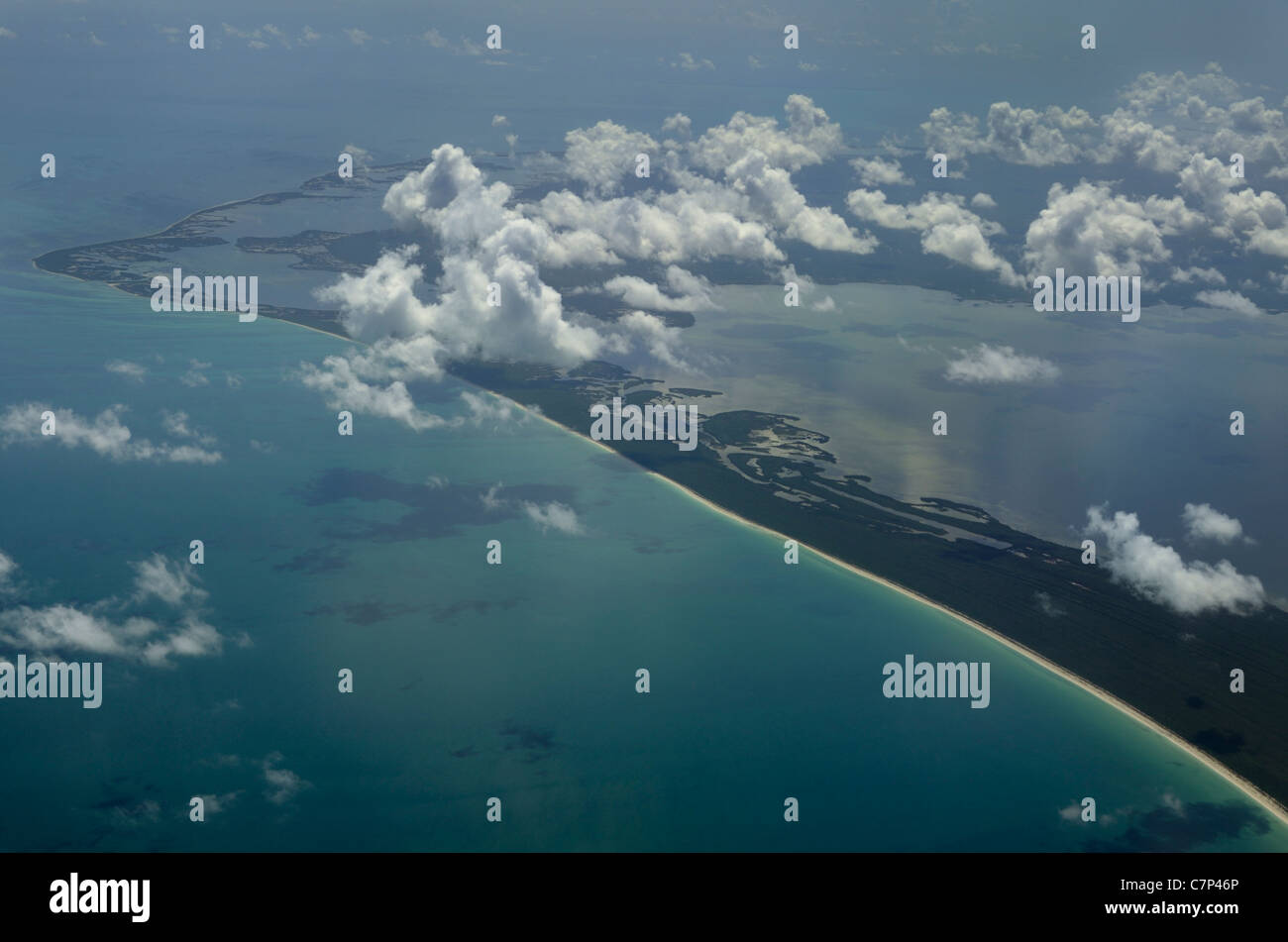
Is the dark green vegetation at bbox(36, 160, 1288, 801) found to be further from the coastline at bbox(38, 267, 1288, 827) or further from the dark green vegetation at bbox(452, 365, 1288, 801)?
the coastline at bbox(38, 267, 1288, 827)

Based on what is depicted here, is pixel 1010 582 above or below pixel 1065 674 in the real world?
above

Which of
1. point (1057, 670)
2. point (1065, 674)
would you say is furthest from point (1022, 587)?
point (1065, 674)

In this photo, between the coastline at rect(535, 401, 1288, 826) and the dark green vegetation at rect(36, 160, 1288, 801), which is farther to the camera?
the dark green vegetation at rect(36, 160, 1288, 801)

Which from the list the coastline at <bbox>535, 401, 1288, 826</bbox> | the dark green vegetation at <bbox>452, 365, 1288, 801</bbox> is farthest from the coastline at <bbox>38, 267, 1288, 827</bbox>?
the dark green vegetation at <bbox>452, 365, 1288, 801</bbox>

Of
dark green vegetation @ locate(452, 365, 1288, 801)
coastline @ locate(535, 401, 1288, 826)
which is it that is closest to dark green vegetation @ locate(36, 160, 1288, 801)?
dark green vegetation @ locate(452, 365, 1288, 801)

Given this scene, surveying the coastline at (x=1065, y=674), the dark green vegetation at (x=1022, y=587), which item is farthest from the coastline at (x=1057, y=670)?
the dark green vegetation at (x=1022, y=587)

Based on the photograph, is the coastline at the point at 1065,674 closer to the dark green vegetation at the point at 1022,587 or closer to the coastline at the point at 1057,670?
the coastline at the point at 1057,670

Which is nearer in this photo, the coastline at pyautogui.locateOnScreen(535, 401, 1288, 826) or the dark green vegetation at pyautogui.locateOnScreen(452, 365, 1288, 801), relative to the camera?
the coastline at pyautogui.locateOnScreen(535, 401, 1288, 826)

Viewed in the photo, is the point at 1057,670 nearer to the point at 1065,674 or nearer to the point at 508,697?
the point at 1065,674

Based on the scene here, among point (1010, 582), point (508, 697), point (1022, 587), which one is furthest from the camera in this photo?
point (1010, 582)

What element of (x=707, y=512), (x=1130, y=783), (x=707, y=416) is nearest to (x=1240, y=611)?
(x=1130, y=783)

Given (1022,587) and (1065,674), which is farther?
(1022,587)
